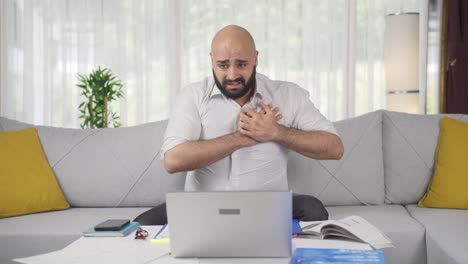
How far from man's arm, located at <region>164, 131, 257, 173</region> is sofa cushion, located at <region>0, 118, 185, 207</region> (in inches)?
22.9

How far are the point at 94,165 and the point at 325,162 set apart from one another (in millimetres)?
1119

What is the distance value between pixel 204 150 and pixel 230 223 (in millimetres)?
863

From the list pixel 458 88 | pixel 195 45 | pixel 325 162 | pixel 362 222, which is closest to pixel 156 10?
pixel 195 45

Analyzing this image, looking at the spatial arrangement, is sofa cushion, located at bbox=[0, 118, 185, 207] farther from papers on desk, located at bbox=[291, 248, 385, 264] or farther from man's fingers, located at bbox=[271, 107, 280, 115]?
papers on desk, located at bbox=[291, 248, 385, 264]

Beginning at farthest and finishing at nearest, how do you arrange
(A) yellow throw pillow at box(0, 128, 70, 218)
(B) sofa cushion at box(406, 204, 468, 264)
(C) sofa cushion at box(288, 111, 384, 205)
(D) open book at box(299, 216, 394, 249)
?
1. (C) sofa cushion at box(288, 111, 384, 205)
2. (A) yellow throw pillow at box(0, 128, 70, 218)
3. (B) sofa cushion at box(406, 204, 468, 264)
4. (D) open book at box(299, 216, 394, 249)

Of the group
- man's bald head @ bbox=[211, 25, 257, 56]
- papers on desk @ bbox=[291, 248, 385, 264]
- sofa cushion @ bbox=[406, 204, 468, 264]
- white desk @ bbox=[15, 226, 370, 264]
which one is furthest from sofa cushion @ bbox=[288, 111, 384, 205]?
papers on desk @ bbox=[291, 248, 385, 264]

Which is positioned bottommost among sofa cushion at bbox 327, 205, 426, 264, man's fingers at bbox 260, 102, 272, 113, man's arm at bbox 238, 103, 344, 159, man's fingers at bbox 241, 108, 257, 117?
sofa cushion at bbox 327, 205, 426, 264

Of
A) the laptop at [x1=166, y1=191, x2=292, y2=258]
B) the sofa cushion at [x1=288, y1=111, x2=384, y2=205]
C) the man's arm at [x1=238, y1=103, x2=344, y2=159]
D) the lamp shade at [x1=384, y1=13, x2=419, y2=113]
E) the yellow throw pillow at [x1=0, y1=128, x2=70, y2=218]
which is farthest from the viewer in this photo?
the lamp shade at [x1=384, y1=13, x2=419, y2=113]

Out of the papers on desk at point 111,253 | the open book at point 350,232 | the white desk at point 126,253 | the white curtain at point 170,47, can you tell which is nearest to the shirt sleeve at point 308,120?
the open book at point 350,232

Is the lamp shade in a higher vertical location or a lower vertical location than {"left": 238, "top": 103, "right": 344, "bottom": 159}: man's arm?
higher

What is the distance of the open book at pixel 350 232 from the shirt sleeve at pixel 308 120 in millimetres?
782

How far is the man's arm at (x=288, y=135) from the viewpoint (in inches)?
82.6

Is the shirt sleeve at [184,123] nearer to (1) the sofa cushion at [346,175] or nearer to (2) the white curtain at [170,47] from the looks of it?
(1) the sofa cushion at [346,175]

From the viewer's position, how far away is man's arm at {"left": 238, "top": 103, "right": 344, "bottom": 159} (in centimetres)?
210
